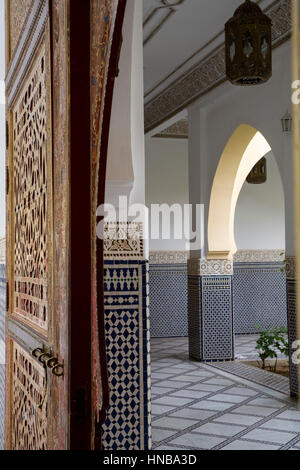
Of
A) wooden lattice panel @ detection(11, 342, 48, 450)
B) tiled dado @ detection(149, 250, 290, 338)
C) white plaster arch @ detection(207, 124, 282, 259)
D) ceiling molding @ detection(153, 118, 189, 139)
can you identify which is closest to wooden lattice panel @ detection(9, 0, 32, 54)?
wooden lattice panel @ detection(11, 342, 48, 450)

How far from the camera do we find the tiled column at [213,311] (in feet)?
18.2

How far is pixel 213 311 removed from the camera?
5.61m

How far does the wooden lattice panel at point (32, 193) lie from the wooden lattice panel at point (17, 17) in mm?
251

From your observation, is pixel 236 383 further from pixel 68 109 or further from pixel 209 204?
pixel 68 109

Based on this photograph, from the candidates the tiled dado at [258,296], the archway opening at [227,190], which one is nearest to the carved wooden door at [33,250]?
the archway opening at [227,190]

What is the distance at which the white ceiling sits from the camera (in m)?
4.00

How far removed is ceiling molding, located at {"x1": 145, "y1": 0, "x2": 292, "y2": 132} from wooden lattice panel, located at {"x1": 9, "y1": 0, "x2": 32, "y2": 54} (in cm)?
199

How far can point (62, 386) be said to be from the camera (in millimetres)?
1399

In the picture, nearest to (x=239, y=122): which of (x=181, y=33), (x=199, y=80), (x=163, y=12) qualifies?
(x=199, y=80)

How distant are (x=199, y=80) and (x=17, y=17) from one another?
10.3ft

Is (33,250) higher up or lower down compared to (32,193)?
lower down

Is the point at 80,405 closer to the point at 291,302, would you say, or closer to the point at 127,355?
the point at 127,355

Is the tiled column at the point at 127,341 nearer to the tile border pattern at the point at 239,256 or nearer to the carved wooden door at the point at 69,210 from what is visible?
the carved wooden door at the point at 69,210

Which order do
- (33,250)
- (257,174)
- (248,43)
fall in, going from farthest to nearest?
(257,174) → (248,43) → (33,250)
